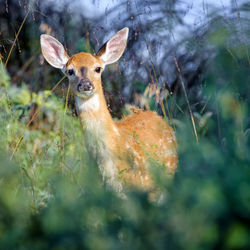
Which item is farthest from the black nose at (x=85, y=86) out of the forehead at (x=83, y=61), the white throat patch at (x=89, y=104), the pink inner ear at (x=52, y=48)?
the pink inner ear at (x=52, y=48)

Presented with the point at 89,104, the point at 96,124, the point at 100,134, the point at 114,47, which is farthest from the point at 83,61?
the point at 100,134

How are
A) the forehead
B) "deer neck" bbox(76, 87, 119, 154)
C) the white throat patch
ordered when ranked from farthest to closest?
the forehead, the white throat patch, "deer neck" bbox(76, 87, 119, 154)

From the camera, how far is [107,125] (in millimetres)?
3689

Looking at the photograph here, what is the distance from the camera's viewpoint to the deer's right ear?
14.5 ft

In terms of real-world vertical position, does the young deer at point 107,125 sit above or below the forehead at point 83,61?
below

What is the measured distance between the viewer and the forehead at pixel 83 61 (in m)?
4.19

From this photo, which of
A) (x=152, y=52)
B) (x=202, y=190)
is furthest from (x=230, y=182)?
(x=152, y=52)

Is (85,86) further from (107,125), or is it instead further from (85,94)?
(107,125)

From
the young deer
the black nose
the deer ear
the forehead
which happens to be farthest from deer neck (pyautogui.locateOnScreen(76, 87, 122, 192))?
the deer ear

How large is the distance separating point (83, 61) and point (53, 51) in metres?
0.47

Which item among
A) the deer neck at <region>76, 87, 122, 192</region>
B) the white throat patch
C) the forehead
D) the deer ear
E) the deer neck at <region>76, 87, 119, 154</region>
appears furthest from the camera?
the deer ear

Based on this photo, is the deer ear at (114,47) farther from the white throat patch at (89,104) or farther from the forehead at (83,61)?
the white throat patch at (89,104)

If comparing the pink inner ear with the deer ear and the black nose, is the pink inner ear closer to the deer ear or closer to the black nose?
the deer ear

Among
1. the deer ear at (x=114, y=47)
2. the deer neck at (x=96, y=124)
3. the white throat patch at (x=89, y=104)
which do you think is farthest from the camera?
the deer ear at (x=114, y=47)
